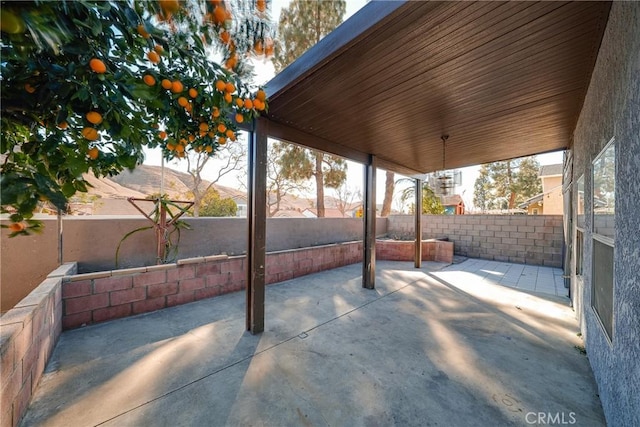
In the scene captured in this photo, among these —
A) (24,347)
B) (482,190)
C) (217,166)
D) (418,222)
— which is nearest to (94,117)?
(24,347)

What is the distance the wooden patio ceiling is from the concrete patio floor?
242 cm

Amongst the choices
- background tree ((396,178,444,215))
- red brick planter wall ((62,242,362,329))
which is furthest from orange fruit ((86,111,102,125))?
background tree ((396,178,444,215))

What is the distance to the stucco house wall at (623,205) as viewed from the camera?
115cm

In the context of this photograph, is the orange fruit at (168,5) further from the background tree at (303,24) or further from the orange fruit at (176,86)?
the background tree at (303,24)

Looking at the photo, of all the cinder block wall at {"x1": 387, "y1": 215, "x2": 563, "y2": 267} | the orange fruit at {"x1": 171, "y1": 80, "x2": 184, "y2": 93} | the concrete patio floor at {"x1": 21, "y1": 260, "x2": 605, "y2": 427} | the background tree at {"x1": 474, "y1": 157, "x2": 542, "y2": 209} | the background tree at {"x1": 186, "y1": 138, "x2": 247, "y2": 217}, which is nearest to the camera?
the orange fruit at {"x1": 171, "y1": 80, "x2": 184, "y2": 93}

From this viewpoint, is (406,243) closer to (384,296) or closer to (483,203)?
(384,296)

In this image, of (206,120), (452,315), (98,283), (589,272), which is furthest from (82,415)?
(589,272)

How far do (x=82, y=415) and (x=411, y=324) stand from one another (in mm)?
3057

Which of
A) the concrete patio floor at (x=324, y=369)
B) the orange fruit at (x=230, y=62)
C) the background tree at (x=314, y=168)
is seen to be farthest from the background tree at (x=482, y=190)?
the orange fruit at (x=230, y=62)

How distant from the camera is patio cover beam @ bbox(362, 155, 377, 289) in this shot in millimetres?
4379

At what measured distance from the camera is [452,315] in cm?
333

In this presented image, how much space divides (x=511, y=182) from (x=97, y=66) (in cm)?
2139

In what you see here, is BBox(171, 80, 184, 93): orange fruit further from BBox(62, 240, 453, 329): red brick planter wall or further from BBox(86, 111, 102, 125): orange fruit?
BBox(62, 240, 453, 329): red brick planter wall

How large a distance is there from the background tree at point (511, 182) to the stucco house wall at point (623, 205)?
55.1 ft
